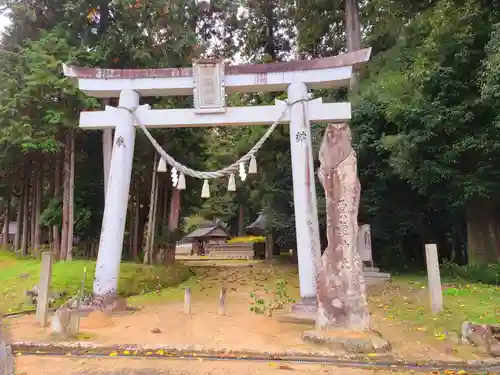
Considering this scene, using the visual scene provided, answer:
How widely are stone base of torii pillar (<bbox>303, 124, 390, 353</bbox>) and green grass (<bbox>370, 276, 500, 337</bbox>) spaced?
1686 mm

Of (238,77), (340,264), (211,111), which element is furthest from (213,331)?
(238,77)

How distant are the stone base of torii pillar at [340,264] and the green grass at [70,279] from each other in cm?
667

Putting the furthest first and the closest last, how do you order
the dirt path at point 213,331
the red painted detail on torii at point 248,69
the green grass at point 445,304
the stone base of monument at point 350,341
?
the red painted detail on torii at point 248,69, the green grass at point 445,304, the dirt path at point 213,331, the stone base of monument at point 350,341

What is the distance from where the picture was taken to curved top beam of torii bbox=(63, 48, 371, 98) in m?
10.2

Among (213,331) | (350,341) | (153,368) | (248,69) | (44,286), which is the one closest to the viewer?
(153,368)

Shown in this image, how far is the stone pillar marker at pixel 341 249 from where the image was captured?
683cm

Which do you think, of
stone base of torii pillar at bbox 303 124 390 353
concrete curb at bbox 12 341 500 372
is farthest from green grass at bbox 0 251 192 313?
stone base of torii pillar at bbox 303 124 390 353

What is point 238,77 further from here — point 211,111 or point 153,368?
point 153,368

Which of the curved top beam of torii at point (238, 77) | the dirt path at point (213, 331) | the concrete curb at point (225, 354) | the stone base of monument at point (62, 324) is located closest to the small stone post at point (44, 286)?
the dirt path at point (213, 331)

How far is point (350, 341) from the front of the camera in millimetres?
6309

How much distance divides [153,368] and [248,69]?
7114 millimetres

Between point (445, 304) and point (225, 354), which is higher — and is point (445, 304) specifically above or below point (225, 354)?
above

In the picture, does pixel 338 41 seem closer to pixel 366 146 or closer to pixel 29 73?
pixel 366 146

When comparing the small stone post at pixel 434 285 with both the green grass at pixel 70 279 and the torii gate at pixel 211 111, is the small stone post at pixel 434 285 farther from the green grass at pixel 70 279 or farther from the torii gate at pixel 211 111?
the green grass at pixel 70 279
